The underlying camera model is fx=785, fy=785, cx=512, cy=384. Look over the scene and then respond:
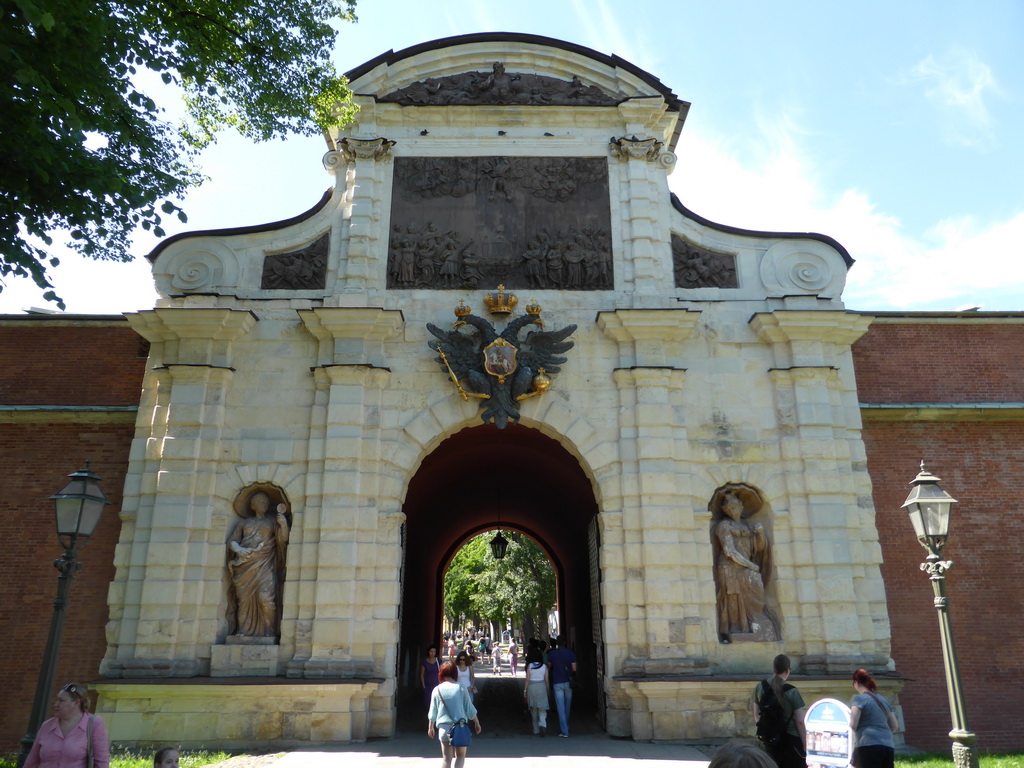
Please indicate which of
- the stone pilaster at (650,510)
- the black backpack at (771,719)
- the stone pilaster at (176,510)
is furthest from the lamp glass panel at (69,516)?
the black backpack at (771,719)

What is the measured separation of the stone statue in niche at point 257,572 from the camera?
38.6 ft

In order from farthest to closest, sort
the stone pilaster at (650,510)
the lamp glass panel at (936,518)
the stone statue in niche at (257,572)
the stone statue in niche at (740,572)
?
the stone statue in niche at (740,572), the stone statue in niche at (257,572), the stone pilaster at (650,510), the lamp glass panel at (936,518)

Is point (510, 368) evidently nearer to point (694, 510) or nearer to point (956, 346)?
point (694, 510)

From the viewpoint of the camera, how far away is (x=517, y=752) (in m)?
10.5

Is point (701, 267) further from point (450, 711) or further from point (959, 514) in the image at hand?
point (450, 711)

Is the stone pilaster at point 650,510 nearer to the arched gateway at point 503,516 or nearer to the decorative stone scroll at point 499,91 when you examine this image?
the arched gateway at point 503,516

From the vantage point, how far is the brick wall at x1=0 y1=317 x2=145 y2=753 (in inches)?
482

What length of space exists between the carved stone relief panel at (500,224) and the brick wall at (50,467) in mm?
5471

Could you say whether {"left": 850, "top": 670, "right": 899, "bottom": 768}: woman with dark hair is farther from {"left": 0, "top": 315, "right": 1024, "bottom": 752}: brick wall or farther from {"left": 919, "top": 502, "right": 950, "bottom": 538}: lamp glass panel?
{"left": 0, "top": 315, "right": 1024, "bottom": 752}: brick wall

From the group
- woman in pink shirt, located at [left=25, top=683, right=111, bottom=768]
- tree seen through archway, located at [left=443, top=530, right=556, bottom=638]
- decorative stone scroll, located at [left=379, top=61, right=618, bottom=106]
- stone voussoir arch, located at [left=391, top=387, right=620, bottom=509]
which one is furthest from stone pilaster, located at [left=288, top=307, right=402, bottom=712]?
tree seen through archway, located at [left=443, top=530, right=556, bottom=638]

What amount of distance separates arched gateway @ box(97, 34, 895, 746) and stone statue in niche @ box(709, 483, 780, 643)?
0.04 meters

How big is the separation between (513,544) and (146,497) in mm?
26159

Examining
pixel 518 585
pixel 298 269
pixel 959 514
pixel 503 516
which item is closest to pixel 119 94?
pixel 298 269

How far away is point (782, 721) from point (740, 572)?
517cm
